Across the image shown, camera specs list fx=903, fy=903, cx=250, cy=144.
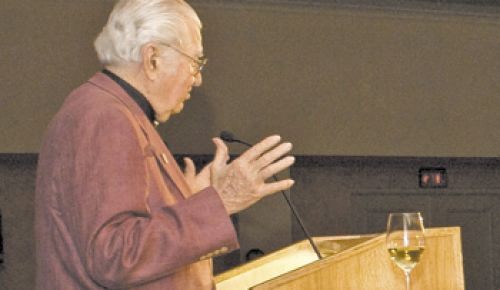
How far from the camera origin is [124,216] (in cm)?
165

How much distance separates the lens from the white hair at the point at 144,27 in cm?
192

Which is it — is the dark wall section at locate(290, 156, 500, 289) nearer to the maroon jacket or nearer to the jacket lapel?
the jacket lapel

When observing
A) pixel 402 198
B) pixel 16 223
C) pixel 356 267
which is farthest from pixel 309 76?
pixel 356 267

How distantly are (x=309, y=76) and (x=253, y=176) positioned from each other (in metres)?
3.48

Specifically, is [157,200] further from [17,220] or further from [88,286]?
[17,220]

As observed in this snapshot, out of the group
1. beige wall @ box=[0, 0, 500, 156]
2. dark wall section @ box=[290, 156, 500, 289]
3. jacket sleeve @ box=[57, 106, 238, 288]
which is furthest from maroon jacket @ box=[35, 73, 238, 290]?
dark wall section @ box=[290, 156, 500, 289]

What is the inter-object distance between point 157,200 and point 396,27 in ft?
13.2

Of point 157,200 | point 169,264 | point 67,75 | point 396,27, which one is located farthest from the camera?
point 396,27

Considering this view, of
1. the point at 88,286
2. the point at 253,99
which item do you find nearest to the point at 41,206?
the point at 88,286

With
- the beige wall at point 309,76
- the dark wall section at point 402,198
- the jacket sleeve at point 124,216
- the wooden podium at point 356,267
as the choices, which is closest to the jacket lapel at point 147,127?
the jacket sleeve at point 124,216

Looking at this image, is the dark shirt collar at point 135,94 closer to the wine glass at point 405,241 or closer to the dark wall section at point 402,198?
the wine glass at point 405,241

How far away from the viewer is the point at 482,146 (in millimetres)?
5668

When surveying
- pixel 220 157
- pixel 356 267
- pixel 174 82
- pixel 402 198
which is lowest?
pixel 356 267

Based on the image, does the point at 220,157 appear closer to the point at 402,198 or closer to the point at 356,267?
the point at 356,267
